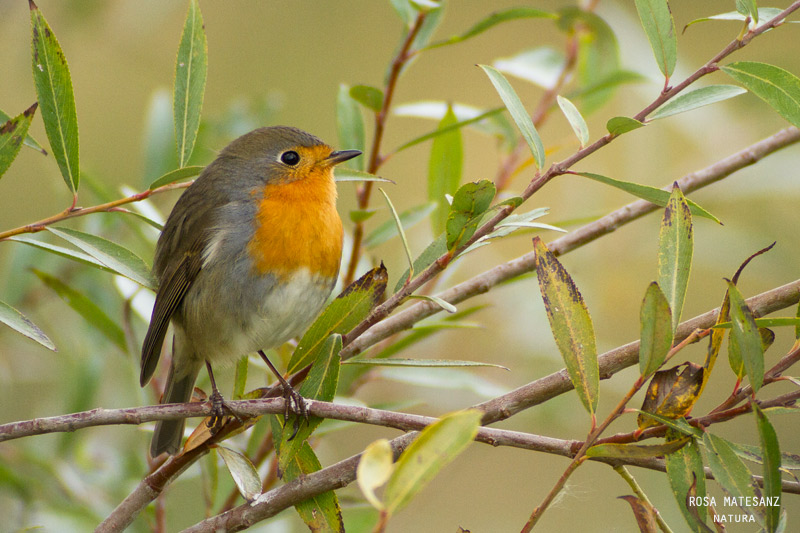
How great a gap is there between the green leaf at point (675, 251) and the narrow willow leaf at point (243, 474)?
81 centimetres

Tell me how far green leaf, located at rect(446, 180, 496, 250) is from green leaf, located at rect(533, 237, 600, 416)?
195 mm

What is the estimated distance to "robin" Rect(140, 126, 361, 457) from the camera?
2268mm

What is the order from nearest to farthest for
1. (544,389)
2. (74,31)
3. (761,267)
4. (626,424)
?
(544,389), (761,267), (74,31), (626,424)

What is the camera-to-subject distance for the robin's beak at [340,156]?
2.36 m

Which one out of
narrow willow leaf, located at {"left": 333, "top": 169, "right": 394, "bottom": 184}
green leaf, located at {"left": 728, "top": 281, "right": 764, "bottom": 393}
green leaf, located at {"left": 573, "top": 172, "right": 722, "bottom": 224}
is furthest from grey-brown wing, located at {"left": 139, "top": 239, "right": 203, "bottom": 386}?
green leaf, located at {"left": 728, "top": 281, "right": 764, "bottom": 393}

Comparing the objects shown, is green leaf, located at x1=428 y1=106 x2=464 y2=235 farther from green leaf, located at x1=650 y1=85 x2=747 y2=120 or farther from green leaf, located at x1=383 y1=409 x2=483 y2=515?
green leaf, located at x1=383 y1=409 x2=483 y2=515

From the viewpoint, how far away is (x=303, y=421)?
153cm

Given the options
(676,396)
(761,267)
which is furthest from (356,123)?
(761,267)

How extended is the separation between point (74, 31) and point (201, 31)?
1.83 meters

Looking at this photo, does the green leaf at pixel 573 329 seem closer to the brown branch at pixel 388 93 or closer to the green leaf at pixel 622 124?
the green leaf at pixel 622 124

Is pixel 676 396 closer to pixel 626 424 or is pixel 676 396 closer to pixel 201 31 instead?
pixel 201 31

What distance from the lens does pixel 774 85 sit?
53.7 inches

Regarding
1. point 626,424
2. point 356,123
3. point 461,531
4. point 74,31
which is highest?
point 74,31

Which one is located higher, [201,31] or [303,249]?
[201,31]
